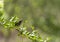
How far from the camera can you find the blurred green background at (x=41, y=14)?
98.7 inches

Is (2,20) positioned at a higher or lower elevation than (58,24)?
lower

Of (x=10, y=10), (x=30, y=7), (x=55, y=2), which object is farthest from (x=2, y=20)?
(x=10, y=10)

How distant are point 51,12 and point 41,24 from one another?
0.22 metres

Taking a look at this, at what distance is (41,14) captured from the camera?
8.79 ft

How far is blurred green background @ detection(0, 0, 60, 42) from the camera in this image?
2508 millimetres

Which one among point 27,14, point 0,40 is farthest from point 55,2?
point 0,40

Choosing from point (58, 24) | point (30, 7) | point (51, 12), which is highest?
point (30, 7)

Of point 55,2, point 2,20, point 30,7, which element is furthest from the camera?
point 30,7

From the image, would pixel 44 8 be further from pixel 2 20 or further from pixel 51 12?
pixel 2 20

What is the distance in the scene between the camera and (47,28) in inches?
102

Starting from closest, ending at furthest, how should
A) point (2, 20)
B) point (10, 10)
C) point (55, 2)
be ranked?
point (2, 20), point (55, 2), point (10, 10)

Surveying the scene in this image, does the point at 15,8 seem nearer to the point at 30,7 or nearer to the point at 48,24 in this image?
the point at 30,7

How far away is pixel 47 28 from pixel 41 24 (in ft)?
0.33

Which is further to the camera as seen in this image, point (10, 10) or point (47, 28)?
point (10, 10)
